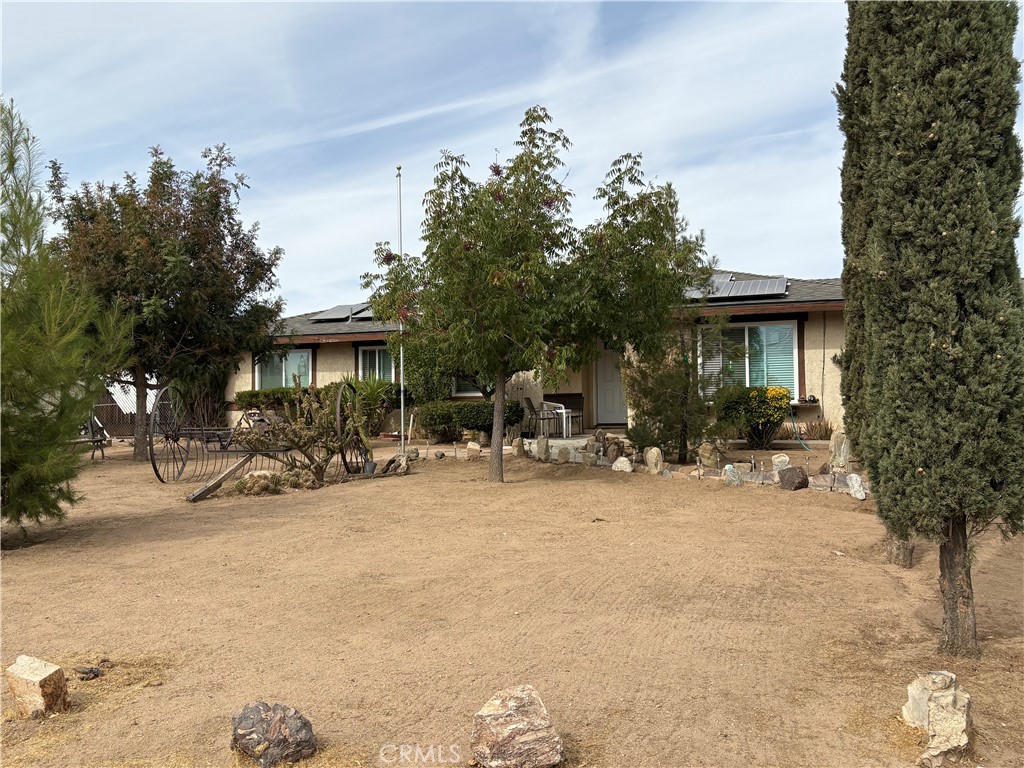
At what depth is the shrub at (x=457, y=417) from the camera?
56.5 feet

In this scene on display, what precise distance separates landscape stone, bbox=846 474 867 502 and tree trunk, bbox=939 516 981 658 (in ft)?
17.1

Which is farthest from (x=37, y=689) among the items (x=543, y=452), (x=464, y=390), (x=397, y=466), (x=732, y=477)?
(x=464, y=390)

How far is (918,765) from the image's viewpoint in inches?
128

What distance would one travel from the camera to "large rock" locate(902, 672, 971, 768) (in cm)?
324

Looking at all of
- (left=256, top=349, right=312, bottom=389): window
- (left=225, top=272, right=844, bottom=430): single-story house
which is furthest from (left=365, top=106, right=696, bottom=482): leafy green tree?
(left=256, top=349, right=312, bottom=389): window

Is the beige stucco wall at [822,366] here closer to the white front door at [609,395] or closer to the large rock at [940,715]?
the white front door at [609,395]

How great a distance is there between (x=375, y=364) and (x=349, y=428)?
894 centimetres

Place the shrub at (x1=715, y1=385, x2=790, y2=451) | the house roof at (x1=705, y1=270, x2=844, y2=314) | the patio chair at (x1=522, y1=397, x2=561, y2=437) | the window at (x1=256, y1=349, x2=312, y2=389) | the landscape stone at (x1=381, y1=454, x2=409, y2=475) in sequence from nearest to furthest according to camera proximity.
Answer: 1. the landscape stone at (x1=381, y1=454, x2=409, y2=475)
2. the shrub at (x1=715, y1=385, x2=790, y2=451)
3. the house roof at (x1=705, y1=270, x2=844, y2=314)
4. the patio chair at (x1=522, y1=397, x2=561, y2=437)
5. the window at (x1=256, y1=349, x2=312, y2=389)

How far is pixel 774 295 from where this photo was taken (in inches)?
659

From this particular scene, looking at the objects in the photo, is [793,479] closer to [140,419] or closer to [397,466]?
[397,466]

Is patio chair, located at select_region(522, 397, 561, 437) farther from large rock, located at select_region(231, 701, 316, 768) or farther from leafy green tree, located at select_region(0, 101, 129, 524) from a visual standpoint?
large rock, located at select_region(231, 701, 316, 768)

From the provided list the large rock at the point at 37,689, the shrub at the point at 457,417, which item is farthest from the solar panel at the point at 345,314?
the large rock at the point at 37,689

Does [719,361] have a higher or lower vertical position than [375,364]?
lower

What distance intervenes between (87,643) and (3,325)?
395 centimetres
